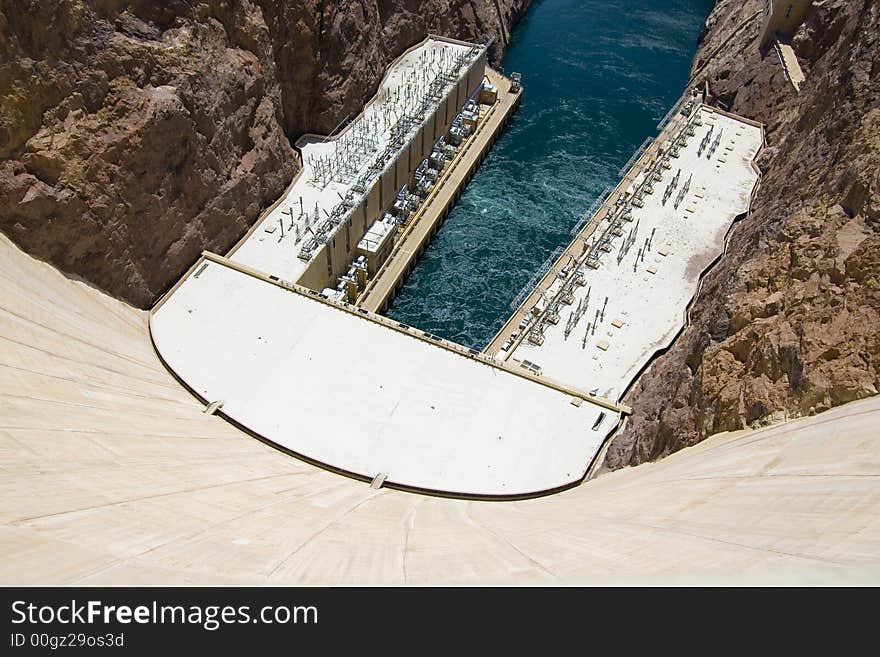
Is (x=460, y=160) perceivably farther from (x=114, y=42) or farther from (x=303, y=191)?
(x=114, y=42)

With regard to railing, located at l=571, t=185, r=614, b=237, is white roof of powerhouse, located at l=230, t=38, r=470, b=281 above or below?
below

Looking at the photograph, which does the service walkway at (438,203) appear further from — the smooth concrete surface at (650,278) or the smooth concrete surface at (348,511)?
the smooth concrete surface at (348,511)

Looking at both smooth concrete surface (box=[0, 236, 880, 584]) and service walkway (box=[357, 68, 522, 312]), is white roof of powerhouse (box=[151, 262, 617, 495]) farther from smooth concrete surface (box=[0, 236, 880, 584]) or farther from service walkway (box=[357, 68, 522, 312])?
service walkway (box=[357, 68, 522, 312])

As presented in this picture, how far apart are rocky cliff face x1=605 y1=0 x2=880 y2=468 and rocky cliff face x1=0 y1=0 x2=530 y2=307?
3087cm

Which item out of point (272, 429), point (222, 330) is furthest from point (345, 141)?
point (272, 429)

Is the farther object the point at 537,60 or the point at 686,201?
the point at 537,60

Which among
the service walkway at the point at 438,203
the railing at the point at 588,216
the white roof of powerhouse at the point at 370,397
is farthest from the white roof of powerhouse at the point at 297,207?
the railing at the point at 588,216

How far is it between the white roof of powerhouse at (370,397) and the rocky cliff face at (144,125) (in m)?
5.58

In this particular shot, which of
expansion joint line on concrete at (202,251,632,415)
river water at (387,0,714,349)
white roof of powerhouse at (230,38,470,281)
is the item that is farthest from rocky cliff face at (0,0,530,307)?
river water at (387,0,714,349)

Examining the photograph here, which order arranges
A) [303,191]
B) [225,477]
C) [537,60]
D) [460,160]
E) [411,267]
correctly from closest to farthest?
1. [225,477]
2. [303,191]
3. [411,267]
4. [460,160]
5. [537,60]

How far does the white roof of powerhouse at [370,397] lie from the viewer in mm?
34594

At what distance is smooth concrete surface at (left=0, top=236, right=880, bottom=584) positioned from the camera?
12859mm

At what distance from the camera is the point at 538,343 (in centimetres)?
4419
